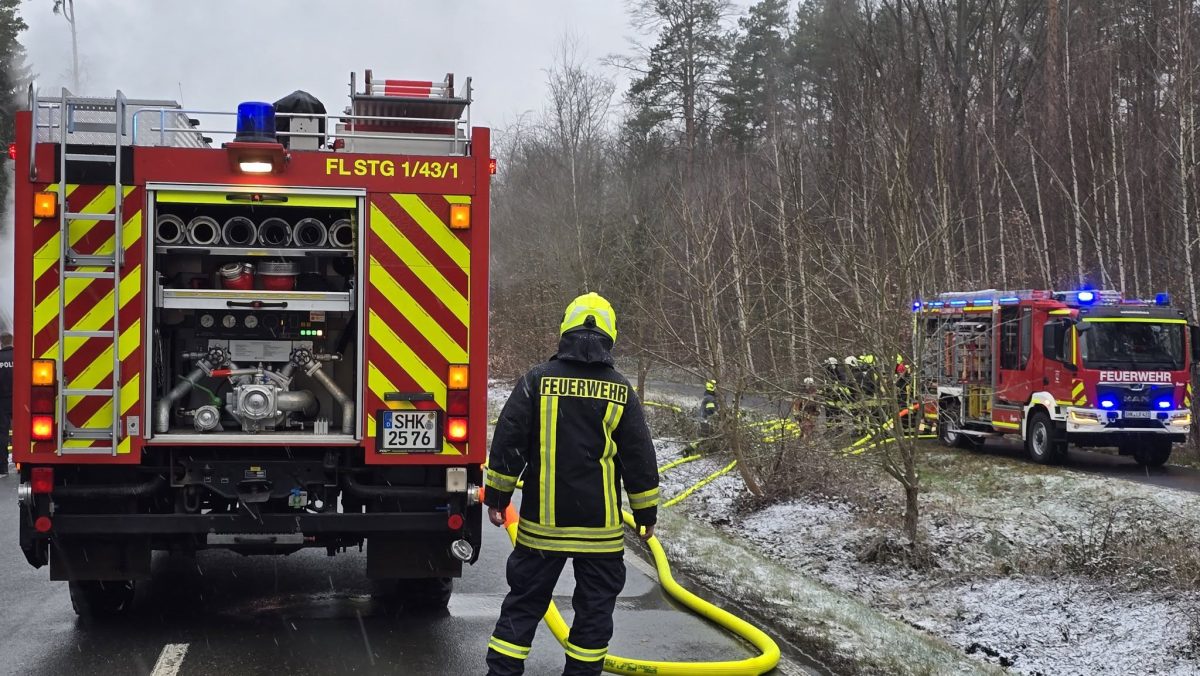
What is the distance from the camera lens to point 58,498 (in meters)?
6.12

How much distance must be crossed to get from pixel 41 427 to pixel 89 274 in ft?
2.70

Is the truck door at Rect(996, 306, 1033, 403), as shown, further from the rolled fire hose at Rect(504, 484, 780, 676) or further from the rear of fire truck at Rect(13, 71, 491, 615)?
the rear of fire truck at Rect(13, 71, 491, 615)

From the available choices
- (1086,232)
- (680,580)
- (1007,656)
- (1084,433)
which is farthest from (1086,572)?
(1086,232)

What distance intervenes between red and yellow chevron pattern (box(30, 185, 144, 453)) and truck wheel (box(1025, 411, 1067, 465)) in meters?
14.0

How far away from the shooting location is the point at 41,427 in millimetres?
5961

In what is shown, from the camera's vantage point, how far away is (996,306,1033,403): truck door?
692 inches

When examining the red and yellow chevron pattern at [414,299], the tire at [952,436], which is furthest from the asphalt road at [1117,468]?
the red and yellow chevron pattern at [414,299]

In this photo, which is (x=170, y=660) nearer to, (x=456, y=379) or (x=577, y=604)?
(x=456, y=379)

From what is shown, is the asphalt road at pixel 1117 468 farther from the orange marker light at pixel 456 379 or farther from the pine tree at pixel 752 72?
the pine tree at pixel 752 72

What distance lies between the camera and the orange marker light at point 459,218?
639 cm

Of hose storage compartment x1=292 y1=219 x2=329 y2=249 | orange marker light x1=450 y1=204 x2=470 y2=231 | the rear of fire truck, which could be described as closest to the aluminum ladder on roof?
the rear of fire truck

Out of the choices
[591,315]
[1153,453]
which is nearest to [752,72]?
[1153,453]

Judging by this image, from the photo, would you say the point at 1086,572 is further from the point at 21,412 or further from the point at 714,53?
the point at 714,53

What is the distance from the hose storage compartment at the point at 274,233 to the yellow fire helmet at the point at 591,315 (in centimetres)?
214
